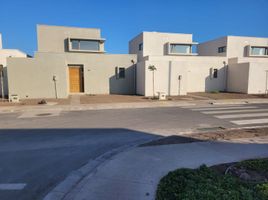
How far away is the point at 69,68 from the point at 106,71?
12.5ft

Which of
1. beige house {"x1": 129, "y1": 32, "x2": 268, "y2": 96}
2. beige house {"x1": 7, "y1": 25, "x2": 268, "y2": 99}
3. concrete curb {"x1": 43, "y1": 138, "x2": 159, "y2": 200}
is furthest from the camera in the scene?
beige house {"x1": 129, "y1": 32, "x2": 268, "y2": 96}

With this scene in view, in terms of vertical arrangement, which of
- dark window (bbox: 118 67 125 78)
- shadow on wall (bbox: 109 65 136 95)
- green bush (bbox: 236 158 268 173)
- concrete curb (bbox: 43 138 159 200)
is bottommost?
concrete curb (bbox: 43 138 159 200)

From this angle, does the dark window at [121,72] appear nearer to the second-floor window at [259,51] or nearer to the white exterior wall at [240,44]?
the white exterior wall at [240,44]

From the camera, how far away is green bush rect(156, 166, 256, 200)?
9.93ft

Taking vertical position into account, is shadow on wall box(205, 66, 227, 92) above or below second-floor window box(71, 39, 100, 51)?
below

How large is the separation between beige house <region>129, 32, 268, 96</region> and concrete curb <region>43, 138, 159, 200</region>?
50.6ft

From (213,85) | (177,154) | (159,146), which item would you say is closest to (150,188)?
(177,154)

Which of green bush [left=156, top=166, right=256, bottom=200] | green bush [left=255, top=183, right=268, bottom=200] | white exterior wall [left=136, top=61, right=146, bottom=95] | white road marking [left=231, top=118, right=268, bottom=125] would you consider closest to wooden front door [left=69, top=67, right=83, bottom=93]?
white exterior wall [left=136, top=61, right=146, bottom=95]

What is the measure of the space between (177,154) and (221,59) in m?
23.0

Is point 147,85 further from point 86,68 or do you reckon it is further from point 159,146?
point 159,146

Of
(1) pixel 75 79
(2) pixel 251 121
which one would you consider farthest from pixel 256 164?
(1) pixel 75 79

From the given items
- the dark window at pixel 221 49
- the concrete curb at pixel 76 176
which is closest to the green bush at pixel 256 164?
the concrete curb at pixel 76 176

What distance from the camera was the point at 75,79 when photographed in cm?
2167

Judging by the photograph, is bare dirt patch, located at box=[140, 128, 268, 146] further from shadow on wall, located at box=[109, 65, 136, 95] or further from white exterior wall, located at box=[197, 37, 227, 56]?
white exterior wall, located at box=[197, 37, 227, 56]
